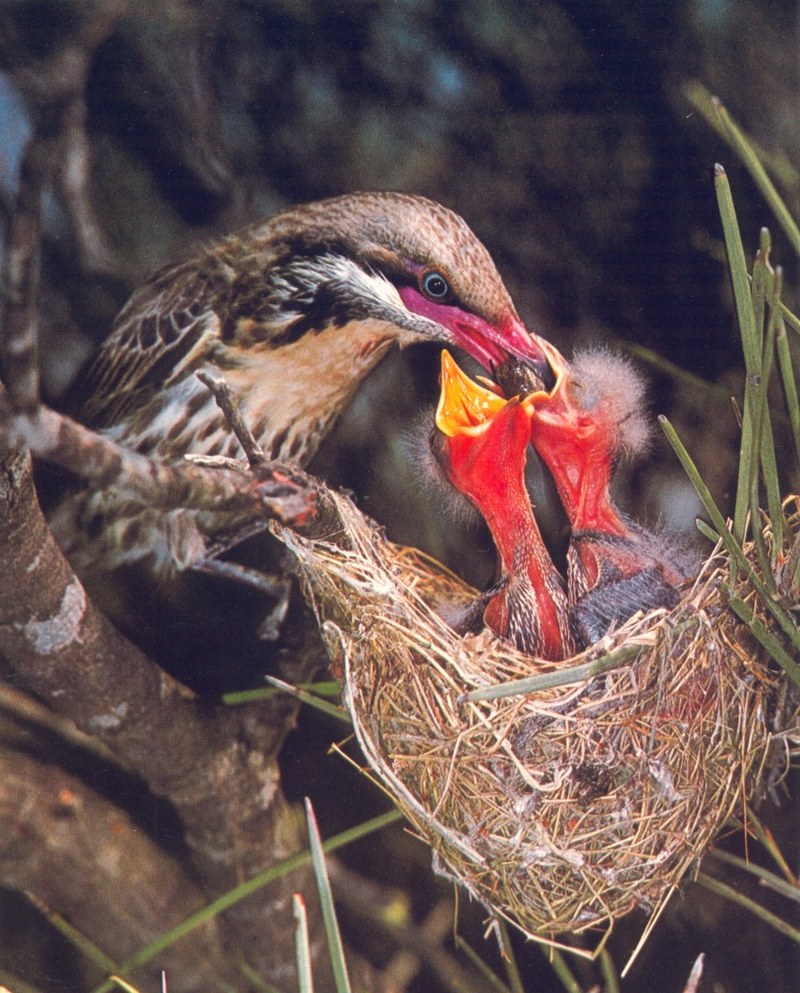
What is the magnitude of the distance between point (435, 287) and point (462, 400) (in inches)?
5.2

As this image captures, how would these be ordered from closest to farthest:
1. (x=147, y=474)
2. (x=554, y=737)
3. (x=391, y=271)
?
(x=147, y=474)
(x=554, y=737)
(x=391, y=271)

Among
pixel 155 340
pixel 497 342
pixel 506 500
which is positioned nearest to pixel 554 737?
pixel 506 500

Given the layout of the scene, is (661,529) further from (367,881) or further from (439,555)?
→ (367,881)

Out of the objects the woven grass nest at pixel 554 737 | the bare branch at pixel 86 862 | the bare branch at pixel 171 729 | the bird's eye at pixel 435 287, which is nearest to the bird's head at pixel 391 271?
the bird's eye at pixel 435 287

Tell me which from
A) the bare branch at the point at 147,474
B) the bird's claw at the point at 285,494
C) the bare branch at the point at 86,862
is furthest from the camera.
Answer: the bare branch at the point at 86,862

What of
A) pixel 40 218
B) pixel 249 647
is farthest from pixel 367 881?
pixel 40 218

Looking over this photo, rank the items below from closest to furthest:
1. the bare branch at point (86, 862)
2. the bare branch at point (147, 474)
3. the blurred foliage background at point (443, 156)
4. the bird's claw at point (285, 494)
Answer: the bare branch at point (147, 474)
the bird's claw at point (285, 494)
the blurred foliage background at point (443, 156)
the bare branch at point (86, 862)

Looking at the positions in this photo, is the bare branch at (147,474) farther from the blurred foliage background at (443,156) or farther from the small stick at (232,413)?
the blurred foliage background at (443,156)

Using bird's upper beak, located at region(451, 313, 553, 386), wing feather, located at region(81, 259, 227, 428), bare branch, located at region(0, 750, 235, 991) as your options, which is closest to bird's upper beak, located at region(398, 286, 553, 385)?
bird's upper beak, located at region(451, 313, 553, 386)

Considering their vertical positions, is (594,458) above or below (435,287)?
below

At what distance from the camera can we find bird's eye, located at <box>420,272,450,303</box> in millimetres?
1056

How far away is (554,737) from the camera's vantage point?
0.93 metres

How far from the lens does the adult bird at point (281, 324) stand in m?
1.06

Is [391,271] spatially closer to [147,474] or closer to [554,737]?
[147,474]
